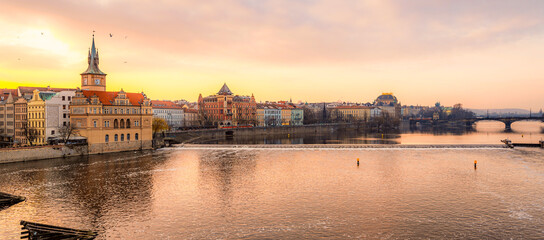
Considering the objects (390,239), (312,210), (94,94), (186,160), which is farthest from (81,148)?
(390,239)

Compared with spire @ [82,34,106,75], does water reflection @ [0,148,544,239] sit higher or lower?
lower

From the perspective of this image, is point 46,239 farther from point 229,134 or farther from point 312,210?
point 229,134

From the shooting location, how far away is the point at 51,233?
79.2 feet

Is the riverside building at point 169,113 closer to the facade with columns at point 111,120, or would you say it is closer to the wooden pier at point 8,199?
the facade with columns at point 111,120

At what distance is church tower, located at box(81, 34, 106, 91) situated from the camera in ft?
276

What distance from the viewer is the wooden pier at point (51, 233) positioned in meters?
23.8

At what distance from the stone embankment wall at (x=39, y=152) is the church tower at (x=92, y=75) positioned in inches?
948

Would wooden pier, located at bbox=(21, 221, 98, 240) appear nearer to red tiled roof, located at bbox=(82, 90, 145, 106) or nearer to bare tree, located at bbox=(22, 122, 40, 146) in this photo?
red tiled roof, located at bbox=(82, 90, 145, 106)

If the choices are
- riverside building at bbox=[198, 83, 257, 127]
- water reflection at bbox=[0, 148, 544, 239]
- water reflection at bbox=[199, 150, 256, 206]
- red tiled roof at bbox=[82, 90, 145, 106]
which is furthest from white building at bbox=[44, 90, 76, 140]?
riverside building at bbox=[198, 83, 257, 127]

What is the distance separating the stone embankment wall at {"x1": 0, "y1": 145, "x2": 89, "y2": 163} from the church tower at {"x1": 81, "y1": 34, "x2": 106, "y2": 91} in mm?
24071

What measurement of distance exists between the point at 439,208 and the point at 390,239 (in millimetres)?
9532

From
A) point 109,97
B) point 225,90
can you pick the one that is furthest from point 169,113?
point 109,97

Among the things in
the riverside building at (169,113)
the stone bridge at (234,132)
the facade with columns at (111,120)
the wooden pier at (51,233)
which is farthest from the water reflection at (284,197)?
the riverside building at (169,113)

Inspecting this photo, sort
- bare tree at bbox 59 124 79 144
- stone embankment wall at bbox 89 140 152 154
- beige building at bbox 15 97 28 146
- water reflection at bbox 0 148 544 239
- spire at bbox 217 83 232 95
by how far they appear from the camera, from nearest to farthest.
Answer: water reflection at bbox 0 148 544 239, bare tree at bbox 59 124 79 144, stone embankment wall at bbox 89 140 152 154, beige building at bbox 15 97 28 146, spire at bbox 217 83 232 95
